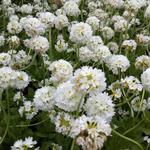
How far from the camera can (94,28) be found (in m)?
4.34

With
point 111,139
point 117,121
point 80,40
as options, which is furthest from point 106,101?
point 80,40

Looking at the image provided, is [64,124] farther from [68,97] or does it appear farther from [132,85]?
[132,85]

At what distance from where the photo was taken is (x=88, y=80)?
7.34 ft

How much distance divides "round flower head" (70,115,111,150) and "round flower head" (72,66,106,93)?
0.57ft

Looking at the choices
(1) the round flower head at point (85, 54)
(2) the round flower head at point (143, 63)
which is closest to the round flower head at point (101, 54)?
(1) the round flower head at point (85, 54)

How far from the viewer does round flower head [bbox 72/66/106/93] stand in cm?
221

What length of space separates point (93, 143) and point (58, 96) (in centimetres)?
54

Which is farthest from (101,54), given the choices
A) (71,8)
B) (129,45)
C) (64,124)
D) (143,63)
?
(64,124)

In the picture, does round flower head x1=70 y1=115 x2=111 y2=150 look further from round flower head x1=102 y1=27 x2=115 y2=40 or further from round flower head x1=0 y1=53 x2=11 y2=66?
round flower head x1=102 y1=27 x2=115 y2=40

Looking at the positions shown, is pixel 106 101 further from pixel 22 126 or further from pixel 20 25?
pixel 20 25

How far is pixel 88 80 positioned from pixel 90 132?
13.2 inches

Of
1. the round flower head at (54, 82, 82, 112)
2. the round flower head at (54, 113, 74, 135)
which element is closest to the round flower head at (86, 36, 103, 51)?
the round flower head at (54, 113, 74, 135)

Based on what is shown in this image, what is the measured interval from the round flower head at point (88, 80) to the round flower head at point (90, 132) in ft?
0.57

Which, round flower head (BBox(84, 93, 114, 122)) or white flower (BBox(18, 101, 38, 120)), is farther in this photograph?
white flower (BBox(18, 101, 38, 120))
